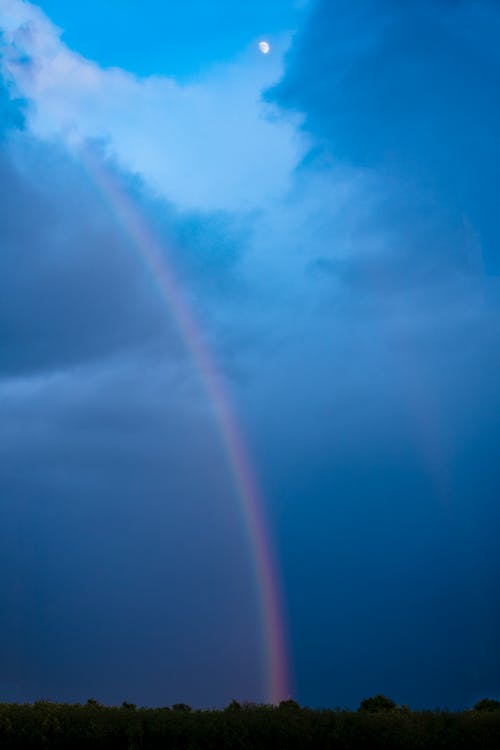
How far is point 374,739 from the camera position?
12.6 meters

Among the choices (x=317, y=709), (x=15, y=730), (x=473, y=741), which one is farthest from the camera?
(x=15, y=730)

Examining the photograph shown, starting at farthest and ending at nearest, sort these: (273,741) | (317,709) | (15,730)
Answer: (15,730) < (317,709) < (273,741)

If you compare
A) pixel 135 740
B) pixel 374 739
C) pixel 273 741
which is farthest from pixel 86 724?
pixel 374 739

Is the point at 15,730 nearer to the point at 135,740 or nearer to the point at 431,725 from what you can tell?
the point at 135,740

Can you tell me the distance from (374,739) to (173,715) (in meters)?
4.43

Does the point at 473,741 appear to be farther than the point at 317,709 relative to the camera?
→ No

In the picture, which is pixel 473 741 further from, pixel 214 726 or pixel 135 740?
pixel 135 740

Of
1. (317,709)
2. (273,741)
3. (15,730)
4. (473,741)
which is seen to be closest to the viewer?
(473,741)

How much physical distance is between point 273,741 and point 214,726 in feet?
4.00

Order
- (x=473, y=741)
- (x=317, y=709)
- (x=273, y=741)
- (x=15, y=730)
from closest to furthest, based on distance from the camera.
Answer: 1. (x=473, y=741)
2. (x=273, y=741)
3. (x=317, y=709)
4. (x=15, y=730)

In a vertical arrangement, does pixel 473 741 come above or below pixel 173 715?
below

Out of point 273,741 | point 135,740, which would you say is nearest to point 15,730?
point 135,740

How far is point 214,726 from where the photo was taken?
13578 millimetres

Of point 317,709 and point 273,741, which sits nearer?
point 273,741
